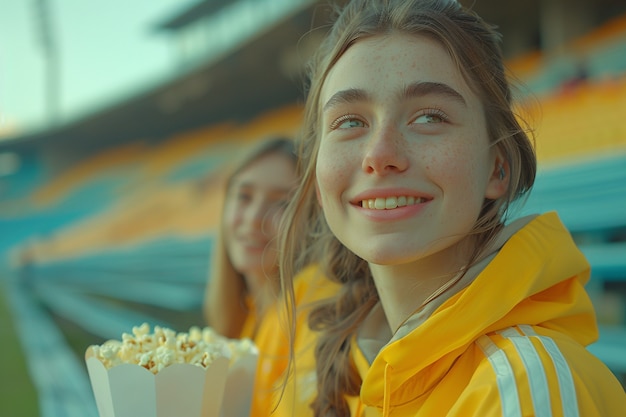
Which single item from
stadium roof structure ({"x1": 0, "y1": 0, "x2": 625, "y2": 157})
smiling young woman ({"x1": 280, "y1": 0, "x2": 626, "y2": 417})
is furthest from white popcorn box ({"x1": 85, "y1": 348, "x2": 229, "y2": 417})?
stadium roof structure ({"x1": 0, "y1": 0, "x2": 625, "y2": 157})

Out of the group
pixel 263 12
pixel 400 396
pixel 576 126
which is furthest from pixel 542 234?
pixel 263 12

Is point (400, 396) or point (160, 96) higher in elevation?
point (160, 96)

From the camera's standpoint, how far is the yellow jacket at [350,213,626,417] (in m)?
0.63

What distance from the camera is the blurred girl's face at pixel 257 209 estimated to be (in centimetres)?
185

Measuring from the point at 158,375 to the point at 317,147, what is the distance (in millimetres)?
388

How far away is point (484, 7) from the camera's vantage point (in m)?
5.45

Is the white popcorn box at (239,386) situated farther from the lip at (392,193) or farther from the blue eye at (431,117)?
the blue eye at (431,117)

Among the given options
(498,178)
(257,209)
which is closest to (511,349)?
(498,178)

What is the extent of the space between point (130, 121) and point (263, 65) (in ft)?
11.2

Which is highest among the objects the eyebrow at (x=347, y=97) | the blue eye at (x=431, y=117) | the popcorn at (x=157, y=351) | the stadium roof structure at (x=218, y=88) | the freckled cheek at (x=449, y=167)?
the stadium roof structure at (x=218, y=88)

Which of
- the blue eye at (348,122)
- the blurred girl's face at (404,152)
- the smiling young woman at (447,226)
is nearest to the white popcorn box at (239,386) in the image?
the smiling young woman at (447,226)

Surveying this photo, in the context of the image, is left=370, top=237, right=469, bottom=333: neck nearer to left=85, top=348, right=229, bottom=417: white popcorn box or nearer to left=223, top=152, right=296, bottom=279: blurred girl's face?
left=85, top=348, right=229, bottom=417: white popcorn box

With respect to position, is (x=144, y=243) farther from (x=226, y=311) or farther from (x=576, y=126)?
(x=226, y=311)

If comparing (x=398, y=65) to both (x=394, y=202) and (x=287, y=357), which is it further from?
(x=287, y=357)
